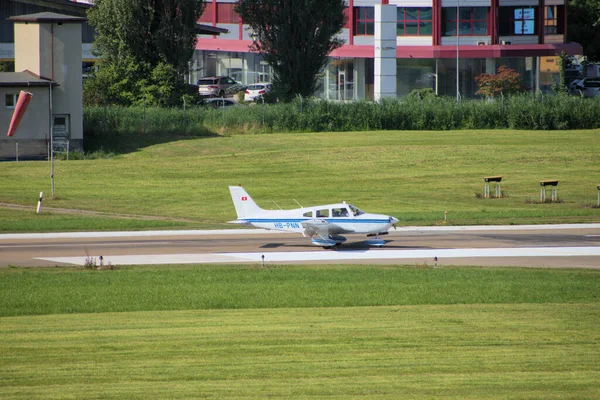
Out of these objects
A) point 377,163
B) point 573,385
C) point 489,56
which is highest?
point 489,56

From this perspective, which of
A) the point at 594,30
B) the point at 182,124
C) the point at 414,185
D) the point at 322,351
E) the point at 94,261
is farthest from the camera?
the point at 594,30

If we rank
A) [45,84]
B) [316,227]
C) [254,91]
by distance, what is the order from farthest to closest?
[254,91]
[45,84]
[316,227]

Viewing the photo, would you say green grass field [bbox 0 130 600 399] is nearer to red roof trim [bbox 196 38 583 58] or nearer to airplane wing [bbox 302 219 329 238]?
airplane wing [bbox 302 219 329 238]

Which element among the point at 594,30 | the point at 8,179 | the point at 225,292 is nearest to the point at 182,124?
the point at 8,179

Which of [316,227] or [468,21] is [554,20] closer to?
[468,21]

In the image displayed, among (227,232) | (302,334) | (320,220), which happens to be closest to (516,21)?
(227,232)

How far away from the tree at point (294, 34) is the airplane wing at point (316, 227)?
1478 inches

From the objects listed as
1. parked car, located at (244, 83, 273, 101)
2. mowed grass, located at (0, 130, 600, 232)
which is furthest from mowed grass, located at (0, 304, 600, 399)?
parked car, located at (244, 83, 273, 101)

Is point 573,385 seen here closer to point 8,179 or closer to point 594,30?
point 8,179

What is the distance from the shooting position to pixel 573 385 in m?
16.8

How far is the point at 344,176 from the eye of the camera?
52.2 m

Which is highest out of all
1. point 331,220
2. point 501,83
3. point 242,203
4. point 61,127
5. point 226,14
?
point 226,14

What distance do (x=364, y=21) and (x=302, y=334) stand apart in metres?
70.5

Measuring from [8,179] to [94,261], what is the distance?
2246 centimetres
